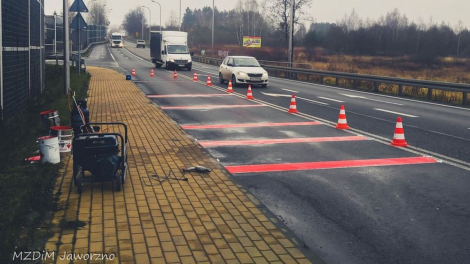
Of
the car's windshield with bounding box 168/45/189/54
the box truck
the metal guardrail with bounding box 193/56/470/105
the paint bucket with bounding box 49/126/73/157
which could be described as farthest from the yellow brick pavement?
the car's windshield with bounding box 168/45/189/54

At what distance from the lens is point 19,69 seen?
1546 centimetres

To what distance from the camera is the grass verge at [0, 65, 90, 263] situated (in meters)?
5.59

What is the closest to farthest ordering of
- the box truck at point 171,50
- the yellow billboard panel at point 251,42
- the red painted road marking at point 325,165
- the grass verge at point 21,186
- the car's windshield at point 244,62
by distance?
the grass verge at point 21,186, the red painted road marking at point 325,165, the car's windshield at point 244,62, the box truck at point 171,50, the yellow billboard panel at point 251,42

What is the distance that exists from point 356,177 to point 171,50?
38.5m

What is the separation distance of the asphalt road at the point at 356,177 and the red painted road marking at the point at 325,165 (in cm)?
2

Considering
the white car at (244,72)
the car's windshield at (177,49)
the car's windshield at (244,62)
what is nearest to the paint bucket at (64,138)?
the white car at (244,72)

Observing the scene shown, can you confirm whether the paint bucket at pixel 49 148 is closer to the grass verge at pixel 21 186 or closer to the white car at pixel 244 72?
the grass verge at pixel 21 186

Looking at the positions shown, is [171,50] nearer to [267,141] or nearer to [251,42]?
[251,42]

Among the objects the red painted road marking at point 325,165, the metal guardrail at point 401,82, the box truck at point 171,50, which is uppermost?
the box truck at point 171,50

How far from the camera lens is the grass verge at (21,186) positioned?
18.3 ft

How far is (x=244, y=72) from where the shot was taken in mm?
28094

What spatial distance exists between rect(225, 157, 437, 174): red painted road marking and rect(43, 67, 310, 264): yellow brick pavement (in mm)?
547

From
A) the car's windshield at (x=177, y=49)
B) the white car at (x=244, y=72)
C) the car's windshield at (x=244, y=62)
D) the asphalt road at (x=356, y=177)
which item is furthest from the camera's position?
the car's windshield at (x=177, y=49)

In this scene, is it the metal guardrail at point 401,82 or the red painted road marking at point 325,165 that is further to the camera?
the metal guardrail at point 401,82
